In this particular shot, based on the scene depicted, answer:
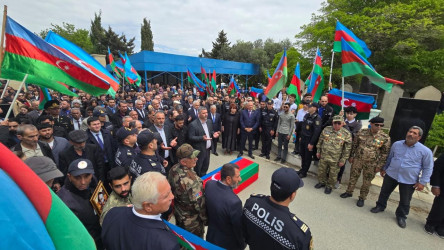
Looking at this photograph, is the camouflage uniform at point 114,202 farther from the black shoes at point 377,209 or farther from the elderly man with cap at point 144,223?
the black shoes at point 377,209

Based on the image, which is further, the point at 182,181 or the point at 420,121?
the point at 420,121

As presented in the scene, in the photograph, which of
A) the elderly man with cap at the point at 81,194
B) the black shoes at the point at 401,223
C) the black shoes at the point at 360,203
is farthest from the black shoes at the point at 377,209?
the elderly man with cap at the point at 81,194

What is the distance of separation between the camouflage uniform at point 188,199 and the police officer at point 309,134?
155 inches

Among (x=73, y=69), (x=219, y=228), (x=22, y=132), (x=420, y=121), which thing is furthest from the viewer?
(x=420, y=121)

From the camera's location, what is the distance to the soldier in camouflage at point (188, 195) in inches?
100

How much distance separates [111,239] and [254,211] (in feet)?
3.98

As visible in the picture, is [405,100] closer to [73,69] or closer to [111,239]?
[111,239]

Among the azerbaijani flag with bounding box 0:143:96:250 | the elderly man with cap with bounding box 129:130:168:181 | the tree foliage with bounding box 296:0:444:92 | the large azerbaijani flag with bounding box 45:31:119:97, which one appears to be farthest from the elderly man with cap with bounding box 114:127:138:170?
the tree foliage with bounding box 296:0:444:92

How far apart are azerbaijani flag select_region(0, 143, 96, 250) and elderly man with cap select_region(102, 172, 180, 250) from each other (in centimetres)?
64

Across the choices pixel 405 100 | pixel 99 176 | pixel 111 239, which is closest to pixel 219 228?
pixel 111 239

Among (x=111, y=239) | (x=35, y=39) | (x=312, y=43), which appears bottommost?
(x=111, y=239)

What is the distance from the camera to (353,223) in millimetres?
4121

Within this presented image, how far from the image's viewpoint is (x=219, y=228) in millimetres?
2461

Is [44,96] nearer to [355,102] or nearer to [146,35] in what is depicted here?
[355,102]
